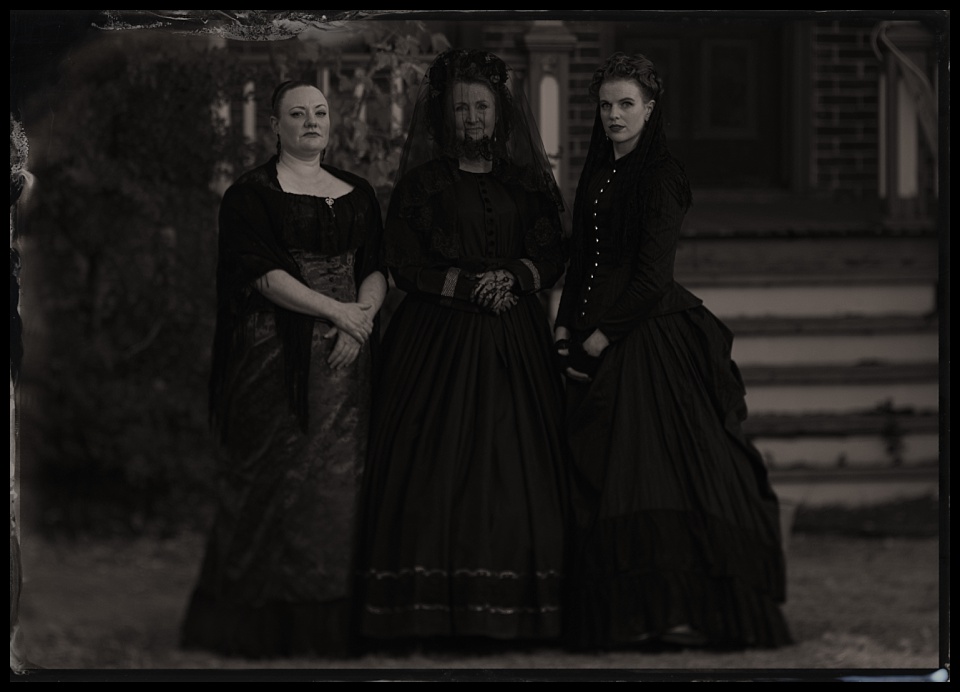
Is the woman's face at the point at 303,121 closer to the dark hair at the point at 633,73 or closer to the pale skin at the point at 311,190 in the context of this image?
the pale skin at the point at 311,190

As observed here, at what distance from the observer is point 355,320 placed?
569 centimetres

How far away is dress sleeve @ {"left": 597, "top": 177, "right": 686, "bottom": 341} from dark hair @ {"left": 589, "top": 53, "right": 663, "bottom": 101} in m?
0.32

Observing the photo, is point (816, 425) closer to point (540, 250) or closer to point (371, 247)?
point (540, 250)

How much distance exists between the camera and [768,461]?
604 centimetres

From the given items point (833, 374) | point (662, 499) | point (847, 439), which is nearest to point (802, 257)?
point (833, 374)

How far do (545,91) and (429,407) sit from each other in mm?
1269

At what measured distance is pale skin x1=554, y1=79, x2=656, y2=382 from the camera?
5645 mm

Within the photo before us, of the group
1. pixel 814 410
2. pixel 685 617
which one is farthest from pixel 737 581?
pixel 814 410

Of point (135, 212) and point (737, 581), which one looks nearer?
point (737, 581)

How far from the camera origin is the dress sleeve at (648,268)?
5.59m

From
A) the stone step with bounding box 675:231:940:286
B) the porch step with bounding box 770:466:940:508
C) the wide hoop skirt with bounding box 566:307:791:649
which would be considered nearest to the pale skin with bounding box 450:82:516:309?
the wide hoop skirt with bounding box 566:307:791:649

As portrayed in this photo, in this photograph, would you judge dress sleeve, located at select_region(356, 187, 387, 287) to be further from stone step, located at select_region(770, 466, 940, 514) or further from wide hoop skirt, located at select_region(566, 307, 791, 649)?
stone step, located at select_region(770, 466, 940, 514)

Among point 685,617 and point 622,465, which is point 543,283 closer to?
point 622,465

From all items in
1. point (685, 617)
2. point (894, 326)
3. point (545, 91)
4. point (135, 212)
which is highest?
point (545, 91)
